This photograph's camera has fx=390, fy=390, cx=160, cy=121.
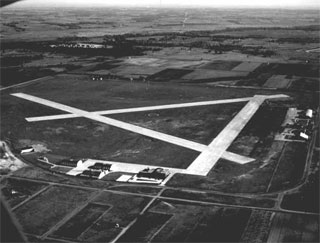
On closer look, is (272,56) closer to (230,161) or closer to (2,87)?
(2,87)

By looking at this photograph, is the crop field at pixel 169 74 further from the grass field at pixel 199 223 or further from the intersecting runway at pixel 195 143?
the grass field at pixel 199 223

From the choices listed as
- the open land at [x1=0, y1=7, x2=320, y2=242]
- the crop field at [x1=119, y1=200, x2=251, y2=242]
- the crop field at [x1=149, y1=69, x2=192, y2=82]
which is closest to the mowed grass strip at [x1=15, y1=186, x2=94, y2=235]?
the open land at [x1=0, y1=7, x2=320, y2=242]

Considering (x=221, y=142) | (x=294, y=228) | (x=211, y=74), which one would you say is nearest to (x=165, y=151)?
(x=221, y=142)

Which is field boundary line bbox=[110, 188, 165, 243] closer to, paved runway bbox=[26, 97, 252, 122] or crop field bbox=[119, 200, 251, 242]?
crop field bbox=[119, 200, 251, 242]

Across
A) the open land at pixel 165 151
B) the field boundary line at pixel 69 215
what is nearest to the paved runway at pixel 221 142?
the open land at pixel 165 151

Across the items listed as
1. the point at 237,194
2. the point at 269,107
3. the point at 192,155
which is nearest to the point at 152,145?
the point at 192,155

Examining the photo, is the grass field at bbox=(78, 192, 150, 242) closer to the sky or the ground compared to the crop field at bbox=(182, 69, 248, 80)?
closer to the ground
